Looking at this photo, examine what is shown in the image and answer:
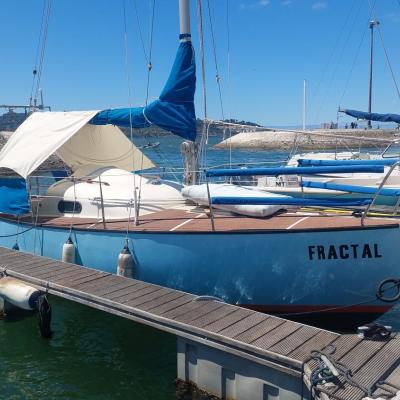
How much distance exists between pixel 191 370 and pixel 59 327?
11.3 ft

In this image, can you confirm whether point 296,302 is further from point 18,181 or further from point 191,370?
point 18,181

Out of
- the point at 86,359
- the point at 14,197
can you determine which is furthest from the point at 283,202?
the point at 14,197

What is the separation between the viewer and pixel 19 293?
889 cm

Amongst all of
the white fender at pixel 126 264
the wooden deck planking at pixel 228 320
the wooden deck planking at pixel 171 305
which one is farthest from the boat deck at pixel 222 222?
the wooden deck planking at pixel 228 320

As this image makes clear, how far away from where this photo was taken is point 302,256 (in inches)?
316

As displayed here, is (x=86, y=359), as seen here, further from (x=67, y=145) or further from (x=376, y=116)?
(x=376, y=116)

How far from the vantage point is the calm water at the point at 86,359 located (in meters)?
7.24

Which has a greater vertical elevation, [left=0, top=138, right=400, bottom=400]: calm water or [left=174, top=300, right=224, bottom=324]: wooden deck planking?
[left=174, top=300, right=224, bottom=324]: wooden deck planking

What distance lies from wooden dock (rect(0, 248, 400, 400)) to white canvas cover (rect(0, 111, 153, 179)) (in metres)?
2.66

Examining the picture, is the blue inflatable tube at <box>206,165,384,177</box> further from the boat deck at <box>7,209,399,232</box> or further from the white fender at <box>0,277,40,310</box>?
the white fender at <box>0,277,40,310</box>

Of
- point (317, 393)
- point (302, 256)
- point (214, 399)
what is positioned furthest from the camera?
point (302, 256)

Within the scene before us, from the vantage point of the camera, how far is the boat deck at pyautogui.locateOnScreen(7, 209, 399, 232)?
8094 mm

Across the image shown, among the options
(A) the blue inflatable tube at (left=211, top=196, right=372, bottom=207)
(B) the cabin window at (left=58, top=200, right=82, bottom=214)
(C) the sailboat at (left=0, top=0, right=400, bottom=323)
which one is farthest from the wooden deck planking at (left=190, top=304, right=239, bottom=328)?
(B) the cabin window at (left=58, top=200, right=82, bottom=214)

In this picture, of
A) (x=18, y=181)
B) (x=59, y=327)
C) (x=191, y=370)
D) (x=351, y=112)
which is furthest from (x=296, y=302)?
(x=351, y=112)
